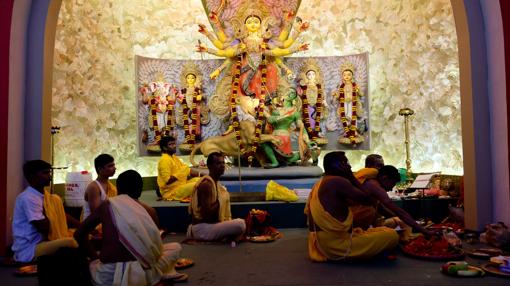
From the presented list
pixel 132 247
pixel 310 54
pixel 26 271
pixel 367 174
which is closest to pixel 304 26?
pixel 310 54

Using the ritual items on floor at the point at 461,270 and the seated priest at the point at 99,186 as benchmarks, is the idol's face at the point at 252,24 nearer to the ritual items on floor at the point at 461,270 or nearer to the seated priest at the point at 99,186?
the seated priest at the point at 99,186

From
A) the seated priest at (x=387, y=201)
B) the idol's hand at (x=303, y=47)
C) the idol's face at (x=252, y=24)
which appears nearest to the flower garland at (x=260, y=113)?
the idol's face at (x=252, y=24)

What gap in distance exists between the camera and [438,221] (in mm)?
7051

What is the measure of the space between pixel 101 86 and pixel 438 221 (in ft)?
22.8

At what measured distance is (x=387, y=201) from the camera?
4637mm

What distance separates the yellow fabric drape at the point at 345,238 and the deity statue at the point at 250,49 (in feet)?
19.1

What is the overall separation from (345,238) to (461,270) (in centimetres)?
109

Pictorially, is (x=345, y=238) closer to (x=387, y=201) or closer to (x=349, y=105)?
(x=387, y=201)

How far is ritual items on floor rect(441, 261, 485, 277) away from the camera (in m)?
4.05

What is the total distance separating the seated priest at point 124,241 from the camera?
343 cm

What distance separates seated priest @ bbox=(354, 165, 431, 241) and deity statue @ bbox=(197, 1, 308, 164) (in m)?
5.17

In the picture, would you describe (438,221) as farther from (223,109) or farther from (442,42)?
(223,109)

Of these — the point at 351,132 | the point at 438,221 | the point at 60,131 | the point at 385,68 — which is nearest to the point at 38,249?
the point at 60,131

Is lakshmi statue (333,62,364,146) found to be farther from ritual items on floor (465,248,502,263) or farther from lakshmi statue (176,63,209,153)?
ritual items on floor (465,248,502,263)
